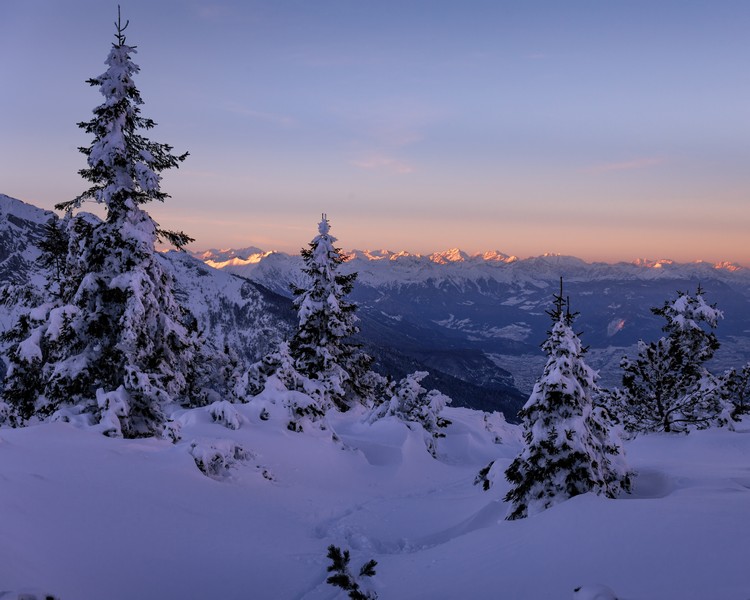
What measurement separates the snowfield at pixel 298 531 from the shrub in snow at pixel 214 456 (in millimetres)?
Answer: 39

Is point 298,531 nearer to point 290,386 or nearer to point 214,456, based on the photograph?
point 214,456

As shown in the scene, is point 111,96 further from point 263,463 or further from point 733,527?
point 733,527

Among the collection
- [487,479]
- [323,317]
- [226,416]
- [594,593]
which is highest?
[323,317]

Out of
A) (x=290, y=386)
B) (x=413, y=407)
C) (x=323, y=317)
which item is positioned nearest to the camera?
(x=290, y=386)

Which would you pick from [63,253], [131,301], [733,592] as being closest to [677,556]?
[733,592]

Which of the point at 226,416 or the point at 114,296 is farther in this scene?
the point at 226,416

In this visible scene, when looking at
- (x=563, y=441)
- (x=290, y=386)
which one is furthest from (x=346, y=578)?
(x=290, y=386)

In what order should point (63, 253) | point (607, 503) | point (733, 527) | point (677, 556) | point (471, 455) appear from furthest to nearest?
point (471, 455) → point (63, 253) → point (607, 503) → point (733, 527) → point (677, 556)

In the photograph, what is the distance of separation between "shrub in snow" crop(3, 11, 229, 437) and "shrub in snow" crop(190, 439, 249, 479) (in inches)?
102

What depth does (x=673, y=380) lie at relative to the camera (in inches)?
768

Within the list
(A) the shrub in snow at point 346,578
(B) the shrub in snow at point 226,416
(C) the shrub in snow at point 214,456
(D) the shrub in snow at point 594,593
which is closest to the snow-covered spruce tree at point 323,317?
(B) the shrub in snow at point 226,416

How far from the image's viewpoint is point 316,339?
1101 inches

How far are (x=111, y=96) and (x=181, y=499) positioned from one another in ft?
38.1

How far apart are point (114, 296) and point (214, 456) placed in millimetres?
5998
